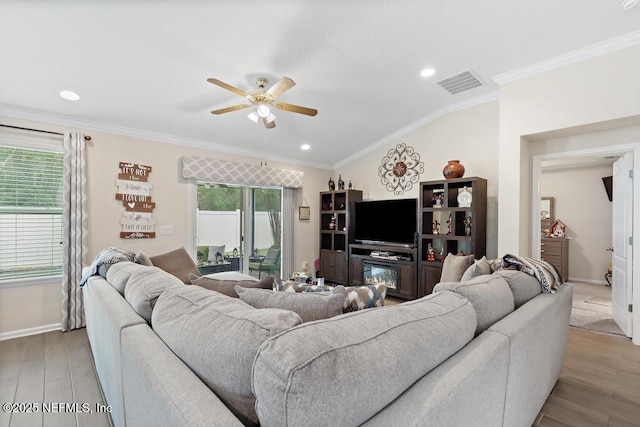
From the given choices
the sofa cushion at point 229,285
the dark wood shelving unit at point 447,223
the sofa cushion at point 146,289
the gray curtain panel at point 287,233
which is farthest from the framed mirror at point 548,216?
the sofa cushion at point 146,289

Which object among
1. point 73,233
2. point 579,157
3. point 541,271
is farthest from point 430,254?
point 73,233

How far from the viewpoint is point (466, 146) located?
4.48 meters

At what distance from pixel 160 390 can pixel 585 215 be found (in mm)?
7905

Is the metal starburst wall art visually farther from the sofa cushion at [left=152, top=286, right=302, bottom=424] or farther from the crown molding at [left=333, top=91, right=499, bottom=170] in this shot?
the sofa cushion at [left=152, top=286, right=302, bottom=424]

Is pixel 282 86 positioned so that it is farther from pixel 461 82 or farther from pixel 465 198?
pixel 465 198

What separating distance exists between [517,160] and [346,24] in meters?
2.45

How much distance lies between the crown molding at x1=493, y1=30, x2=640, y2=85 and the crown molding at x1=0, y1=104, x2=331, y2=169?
3.67 meters

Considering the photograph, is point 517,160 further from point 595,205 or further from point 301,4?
point 595,205

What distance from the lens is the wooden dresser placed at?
6165 mm

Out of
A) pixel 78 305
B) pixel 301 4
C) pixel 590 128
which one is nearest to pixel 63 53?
pixel 301 4

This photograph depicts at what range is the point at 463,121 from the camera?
177 inches

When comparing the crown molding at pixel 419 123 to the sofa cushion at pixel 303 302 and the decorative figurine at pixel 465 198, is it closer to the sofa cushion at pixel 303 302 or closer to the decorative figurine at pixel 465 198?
the decorative figurine at pixel 465 198

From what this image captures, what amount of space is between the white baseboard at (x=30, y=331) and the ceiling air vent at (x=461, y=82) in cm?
534

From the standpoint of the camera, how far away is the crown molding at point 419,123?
13.8 ft
